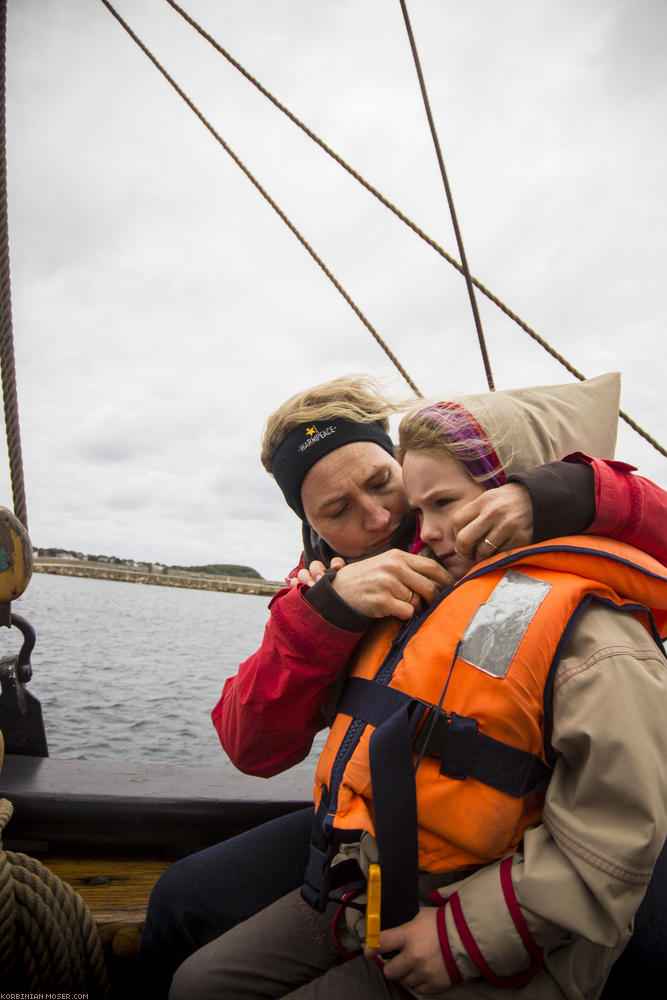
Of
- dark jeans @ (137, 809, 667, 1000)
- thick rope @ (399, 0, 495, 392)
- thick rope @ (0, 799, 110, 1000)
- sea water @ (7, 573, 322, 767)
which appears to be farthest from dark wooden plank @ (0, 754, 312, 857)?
sea water @ (7, 573, 322, 767)

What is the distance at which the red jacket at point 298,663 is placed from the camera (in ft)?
4.20

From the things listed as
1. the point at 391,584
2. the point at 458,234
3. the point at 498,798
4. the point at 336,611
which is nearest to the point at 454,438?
the point at 391,584

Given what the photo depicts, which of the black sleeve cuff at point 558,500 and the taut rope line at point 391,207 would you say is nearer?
the black sleeve cuff at point 558,500

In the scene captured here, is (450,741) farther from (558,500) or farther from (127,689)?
(127,689)

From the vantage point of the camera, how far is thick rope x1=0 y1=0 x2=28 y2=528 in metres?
1.82

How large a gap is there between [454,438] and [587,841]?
860mm

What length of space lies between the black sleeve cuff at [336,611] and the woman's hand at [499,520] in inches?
11.7

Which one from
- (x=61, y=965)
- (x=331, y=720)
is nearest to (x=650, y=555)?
(x=331, y=720)

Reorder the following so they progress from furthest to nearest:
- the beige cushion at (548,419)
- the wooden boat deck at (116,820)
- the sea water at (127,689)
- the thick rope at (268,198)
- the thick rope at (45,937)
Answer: the sea water at (127,689)
the thick rope at (268,198)
the wooden boat deck at (116,820)
the beige cushion at (548,419)
the thick rope at (45,937)

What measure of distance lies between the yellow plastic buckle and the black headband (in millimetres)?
1206

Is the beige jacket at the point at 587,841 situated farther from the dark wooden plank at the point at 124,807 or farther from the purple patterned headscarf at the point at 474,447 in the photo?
the dark wooden plank at the point at 124,807

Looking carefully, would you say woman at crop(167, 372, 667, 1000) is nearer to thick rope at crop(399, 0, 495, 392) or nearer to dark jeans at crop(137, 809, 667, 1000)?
dark jeans at crop(137, 809, 667, 1000)

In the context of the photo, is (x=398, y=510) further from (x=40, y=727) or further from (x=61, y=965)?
(x=40, y=727)

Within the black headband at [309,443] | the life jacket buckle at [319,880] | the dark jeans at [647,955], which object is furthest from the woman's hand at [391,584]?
the dark jeans at [647,955]
